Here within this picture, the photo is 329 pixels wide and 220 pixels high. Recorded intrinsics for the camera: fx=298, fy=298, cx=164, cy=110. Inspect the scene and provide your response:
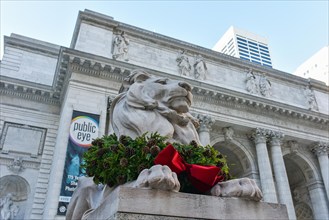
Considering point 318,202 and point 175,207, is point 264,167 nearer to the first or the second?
point 318,202

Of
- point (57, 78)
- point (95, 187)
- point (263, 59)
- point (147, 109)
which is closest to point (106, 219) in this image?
point (95, 187)

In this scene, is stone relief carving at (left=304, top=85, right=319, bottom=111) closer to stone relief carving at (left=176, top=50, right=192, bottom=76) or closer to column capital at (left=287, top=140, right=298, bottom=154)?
column capital at (left=287, top=140, right=298, bottom=154)

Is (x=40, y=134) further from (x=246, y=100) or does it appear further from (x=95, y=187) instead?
(x=95, y=187)

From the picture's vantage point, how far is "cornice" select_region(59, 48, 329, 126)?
55.5ft

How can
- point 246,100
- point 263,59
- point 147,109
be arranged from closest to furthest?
point 147,109 < point 246,100 < point 263,59

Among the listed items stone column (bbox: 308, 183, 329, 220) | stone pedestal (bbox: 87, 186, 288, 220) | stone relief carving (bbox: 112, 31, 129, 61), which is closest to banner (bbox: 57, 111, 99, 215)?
stone relief carving (bbox: 112, 31, 129, 61)

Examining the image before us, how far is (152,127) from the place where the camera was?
354cm

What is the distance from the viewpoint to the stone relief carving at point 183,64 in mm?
20688

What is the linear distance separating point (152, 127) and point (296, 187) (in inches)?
1000

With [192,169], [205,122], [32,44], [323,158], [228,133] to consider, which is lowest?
[192,169]

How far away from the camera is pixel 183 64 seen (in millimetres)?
20984

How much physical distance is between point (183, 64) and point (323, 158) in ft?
42.9

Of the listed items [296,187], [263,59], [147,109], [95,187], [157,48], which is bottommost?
[95,187]

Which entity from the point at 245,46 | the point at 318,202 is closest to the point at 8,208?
the point at 318,202
